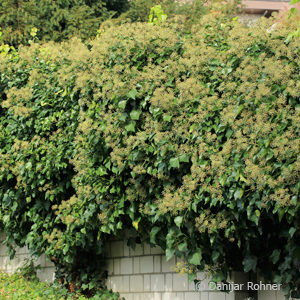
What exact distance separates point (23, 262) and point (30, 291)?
1057 mm

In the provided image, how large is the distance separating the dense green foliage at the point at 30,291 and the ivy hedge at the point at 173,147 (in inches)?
12.1

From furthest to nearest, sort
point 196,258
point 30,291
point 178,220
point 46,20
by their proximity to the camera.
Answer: point 46,20, point 30,291, point 196,258, point 178,220

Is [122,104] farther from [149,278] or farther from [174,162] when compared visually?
[149,278]

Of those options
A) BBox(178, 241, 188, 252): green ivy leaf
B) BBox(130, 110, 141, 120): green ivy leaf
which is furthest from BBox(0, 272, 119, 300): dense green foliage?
BBox(130, 110, 141, 120): green ivy leaf

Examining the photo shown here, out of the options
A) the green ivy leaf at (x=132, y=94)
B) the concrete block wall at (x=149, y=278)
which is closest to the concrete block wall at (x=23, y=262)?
the concrete block wall at (x=149, y=278)

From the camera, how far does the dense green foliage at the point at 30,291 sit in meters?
7.46

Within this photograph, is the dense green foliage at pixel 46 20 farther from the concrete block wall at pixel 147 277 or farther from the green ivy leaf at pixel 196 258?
the green ivy leaf at pixel 196 258

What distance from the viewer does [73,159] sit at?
6.59 m

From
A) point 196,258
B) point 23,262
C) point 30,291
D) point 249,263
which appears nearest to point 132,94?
point 196,258

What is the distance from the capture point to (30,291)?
25.9ft

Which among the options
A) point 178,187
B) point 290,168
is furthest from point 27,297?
point 290,168

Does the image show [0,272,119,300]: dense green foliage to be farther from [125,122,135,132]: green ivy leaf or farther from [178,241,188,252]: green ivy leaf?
[125,122,135,132]: green ivy leaf

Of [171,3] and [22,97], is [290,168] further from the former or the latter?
[171,3]

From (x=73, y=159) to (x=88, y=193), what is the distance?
466mm
